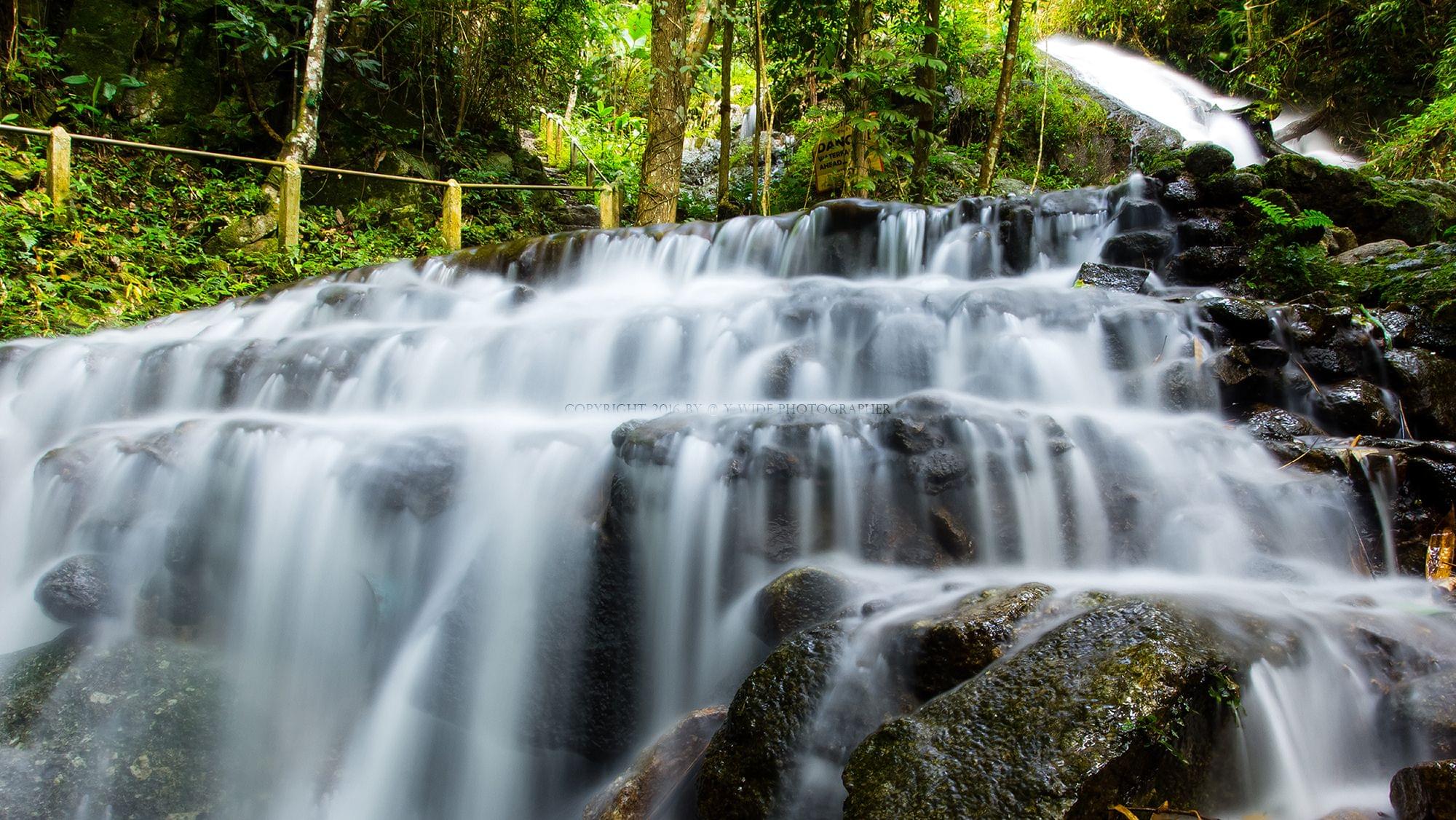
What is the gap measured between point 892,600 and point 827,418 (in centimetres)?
117

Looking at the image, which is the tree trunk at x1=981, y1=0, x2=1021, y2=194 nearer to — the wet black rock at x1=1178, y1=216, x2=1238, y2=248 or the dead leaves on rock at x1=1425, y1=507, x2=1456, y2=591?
the wet black rock at x1=1178, y1=216, x2=1238, y2=248

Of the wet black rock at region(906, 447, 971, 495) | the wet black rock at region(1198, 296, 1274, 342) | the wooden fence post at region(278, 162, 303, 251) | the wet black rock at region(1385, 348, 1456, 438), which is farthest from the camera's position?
the wooden fence post at region(278, 162, 303, 251)

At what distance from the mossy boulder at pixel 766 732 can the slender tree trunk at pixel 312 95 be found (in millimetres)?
9882

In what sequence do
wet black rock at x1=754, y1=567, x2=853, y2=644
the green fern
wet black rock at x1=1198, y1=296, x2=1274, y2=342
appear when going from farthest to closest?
the green fern, wet black rock at x1=1198, y1=296, x2=1274, y2=342, wet black rock at x1=754, y1=567, x2=853, y2=644

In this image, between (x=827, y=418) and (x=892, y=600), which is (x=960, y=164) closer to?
(x=827, y=418)

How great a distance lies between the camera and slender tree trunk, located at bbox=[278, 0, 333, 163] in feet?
32.5

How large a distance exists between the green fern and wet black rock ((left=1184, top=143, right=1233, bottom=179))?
0.93 m

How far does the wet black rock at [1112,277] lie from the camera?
6172 millimetres

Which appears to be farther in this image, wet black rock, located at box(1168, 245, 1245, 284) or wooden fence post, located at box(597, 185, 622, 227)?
wooden fence post, located at box(597, 185, 622, 227)

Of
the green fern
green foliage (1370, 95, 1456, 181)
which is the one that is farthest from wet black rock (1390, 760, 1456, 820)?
green foliage (1370, 95, 1456, 181)

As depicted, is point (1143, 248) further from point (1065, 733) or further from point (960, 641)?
point (1065, 733)

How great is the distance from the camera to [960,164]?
1202cm

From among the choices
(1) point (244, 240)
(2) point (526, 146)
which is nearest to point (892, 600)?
(1) point (244, 240)

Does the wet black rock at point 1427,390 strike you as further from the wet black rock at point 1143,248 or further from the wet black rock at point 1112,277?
the wet black rock at point 1143,248
